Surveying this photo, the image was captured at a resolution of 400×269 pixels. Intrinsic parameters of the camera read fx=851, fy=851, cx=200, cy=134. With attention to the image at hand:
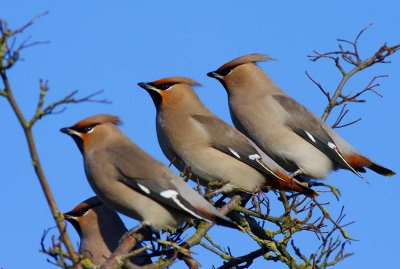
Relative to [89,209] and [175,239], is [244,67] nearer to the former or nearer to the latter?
[89,209]

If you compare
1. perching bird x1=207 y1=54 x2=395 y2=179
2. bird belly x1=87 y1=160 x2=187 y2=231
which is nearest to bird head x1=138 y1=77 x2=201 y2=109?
perching bird x1=207 y1=54 x2=395 y2=179

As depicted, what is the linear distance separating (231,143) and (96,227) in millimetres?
1481

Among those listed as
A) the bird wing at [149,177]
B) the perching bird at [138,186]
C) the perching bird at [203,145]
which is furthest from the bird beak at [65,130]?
the perching bird at [203,145]

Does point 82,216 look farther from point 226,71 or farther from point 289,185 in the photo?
point 226,71

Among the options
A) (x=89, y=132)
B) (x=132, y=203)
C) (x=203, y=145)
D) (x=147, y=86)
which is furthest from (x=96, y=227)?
(x=147, y=86)

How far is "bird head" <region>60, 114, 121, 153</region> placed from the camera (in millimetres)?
5227

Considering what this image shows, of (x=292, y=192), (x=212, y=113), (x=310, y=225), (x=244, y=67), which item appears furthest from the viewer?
(x=244, y=67)

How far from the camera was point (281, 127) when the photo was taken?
705 cm

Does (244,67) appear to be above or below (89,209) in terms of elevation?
above

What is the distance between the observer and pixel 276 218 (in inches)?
218

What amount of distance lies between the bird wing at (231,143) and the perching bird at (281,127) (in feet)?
1.95

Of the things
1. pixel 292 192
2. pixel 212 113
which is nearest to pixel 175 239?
pixel 292 192

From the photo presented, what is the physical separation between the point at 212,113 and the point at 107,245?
5.58 ft

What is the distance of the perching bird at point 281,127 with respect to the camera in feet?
23.0
